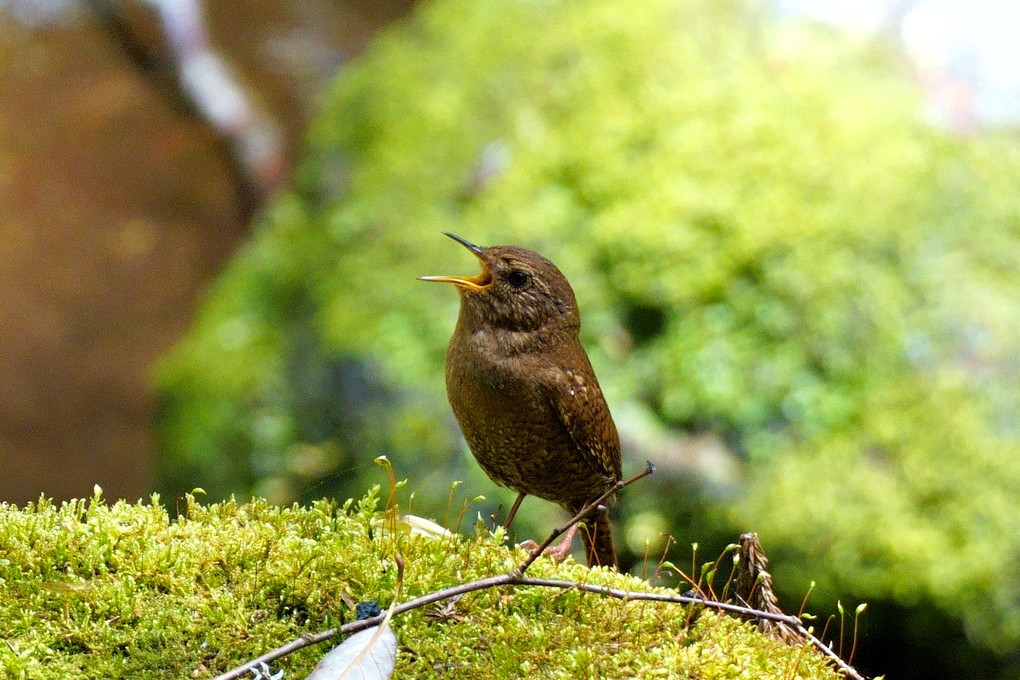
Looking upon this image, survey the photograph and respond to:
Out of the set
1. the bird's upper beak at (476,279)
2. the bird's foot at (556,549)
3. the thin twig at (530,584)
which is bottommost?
the thin twig at (530,584)

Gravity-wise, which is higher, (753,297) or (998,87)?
(998,87)

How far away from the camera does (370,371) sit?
5.87 metres

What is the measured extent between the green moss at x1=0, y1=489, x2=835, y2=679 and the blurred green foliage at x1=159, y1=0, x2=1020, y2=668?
2.59m

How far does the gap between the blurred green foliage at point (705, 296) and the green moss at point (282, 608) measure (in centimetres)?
259

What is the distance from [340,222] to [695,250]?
8.88 ft

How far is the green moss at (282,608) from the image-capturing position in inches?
74.1

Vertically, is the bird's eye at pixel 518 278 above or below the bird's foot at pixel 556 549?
above

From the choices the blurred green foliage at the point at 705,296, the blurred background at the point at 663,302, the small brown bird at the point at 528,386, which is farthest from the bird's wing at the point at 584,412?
the blurred green foliage at the point at 705,296

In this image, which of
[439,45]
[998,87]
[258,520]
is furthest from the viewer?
[439,45]

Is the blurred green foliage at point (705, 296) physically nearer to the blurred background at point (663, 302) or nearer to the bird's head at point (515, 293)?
the blurred background at point (663, 302)

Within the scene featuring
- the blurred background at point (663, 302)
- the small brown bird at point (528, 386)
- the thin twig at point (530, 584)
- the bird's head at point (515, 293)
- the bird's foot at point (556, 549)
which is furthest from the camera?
the blurred background at point (663, 302)

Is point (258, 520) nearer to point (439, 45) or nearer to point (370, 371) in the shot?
point (370, 371)

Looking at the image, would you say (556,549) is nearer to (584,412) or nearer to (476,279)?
(584,412)

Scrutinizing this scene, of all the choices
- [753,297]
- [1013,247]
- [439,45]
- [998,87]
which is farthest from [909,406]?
[439,45]
